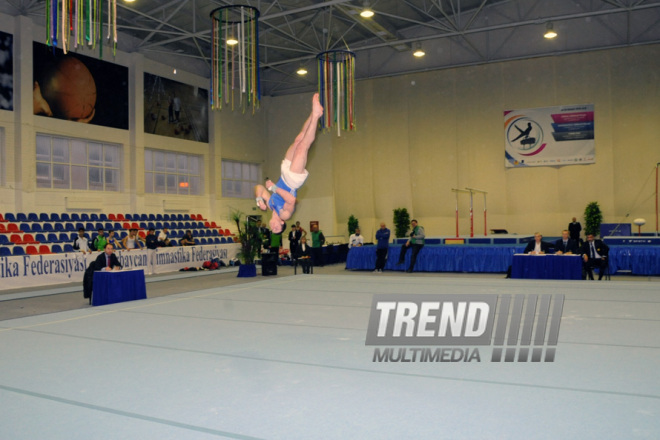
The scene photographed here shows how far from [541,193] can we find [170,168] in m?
13.7

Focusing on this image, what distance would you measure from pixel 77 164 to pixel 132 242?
4.29m

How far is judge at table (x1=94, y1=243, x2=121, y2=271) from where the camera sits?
8.65m

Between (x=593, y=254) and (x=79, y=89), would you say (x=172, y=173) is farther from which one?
(x=593, y=254)

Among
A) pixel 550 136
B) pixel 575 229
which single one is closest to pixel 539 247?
pixel 575 229

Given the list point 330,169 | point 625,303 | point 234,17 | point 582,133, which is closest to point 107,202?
point 234,17

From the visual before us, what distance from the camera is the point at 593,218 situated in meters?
18.2

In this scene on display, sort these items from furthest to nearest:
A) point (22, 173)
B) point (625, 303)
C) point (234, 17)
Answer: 1. point (234, 17)
2. point (22, 173)
3. point (625, 303)

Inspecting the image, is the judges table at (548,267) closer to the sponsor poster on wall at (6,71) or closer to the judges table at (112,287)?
the judges table at (112,287)

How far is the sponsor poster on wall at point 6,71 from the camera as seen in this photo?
1404cm

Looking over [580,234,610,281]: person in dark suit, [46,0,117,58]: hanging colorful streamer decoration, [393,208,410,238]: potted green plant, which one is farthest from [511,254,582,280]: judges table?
[393,208,410,238]: potted green plant

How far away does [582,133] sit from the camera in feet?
61.7

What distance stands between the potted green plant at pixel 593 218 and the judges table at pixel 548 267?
9443 millimetres

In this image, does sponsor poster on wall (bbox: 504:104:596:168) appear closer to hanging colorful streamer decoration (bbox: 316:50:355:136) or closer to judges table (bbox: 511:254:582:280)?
hanging colorful streamer decoration (bbox: 316:50:355:136)

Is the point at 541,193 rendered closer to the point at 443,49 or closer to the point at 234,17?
the point at 443,49
